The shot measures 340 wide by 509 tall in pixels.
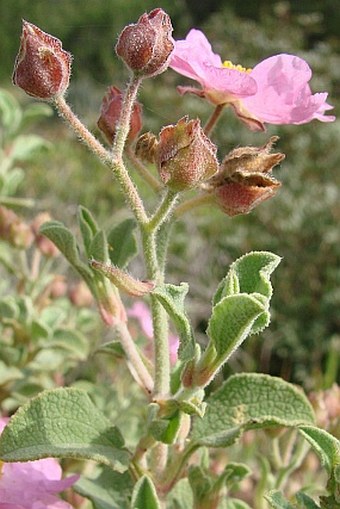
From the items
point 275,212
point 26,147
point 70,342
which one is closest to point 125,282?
point 70,342

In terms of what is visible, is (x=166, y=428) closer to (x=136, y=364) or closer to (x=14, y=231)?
(x=136, y=364)

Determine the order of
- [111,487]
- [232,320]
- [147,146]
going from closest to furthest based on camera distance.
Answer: [232,320]
[147,146]
[111,487]

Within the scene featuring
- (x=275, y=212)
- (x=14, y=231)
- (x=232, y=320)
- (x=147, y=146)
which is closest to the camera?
(x=232, y=320)

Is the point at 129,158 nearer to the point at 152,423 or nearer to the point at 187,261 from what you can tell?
the point at 152,423

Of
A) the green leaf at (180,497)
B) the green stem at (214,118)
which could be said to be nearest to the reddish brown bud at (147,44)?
the green stem at (214,118)

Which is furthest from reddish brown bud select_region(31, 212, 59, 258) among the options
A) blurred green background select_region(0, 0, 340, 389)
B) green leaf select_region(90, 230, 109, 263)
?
blurred green background select_region(0, 0, 340, 389)

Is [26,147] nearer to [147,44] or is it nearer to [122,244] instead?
[122,244]

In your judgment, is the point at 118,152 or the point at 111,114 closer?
the point at 118,152

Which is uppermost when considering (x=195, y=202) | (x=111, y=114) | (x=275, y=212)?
(x=111, y=114)

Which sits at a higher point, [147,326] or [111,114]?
[111,114]
